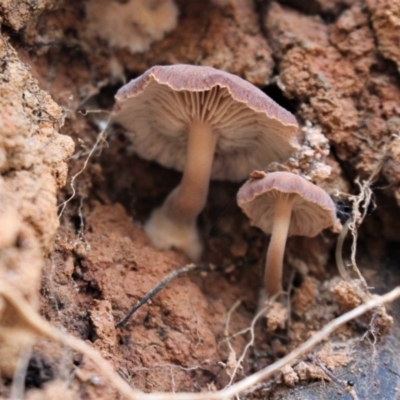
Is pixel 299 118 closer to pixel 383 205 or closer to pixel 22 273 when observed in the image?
pixel 383 205

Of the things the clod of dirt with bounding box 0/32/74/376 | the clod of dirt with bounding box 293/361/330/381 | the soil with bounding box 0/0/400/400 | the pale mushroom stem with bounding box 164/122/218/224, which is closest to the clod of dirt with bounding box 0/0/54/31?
the soil with bounding box 0/0/400/400

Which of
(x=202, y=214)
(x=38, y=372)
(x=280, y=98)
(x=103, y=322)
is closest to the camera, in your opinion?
(x=38, y=372)

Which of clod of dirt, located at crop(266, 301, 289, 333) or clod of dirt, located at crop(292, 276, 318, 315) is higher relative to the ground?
clod of dirt, located at crop(292, 276, 318, 315)

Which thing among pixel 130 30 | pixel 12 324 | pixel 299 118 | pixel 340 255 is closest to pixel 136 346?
pixel 12 324

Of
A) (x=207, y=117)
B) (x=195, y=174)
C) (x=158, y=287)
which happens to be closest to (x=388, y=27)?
(x=207, y=117)

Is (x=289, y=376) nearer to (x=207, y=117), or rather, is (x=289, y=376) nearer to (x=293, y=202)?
(x=293, y=202)

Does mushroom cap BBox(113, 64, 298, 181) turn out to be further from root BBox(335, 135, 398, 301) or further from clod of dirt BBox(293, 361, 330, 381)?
clod of dirt BBox(293, 361, 330, 381)
